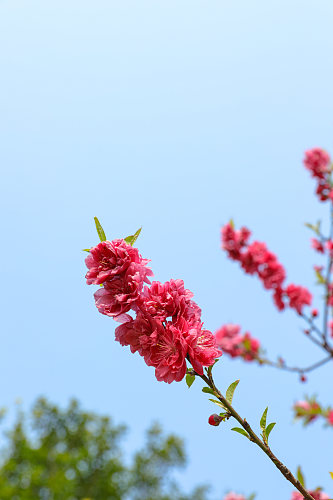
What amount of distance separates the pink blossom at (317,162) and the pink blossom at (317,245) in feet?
3.38

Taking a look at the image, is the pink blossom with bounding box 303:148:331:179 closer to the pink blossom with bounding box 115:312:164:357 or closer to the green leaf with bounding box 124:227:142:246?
the green leaf with bounding box 124:227:142:246

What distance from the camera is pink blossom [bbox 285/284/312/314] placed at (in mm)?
6969

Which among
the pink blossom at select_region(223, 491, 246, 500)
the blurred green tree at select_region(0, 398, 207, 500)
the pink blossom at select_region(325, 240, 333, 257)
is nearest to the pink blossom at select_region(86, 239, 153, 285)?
the pink blossom at select_region(325, 240, 333, 257)

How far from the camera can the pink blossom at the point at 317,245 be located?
7.04m

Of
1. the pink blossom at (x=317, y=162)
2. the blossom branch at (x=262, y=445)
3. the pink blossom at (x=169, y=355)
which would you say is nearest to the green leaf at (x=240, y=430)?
the blossom branch at (x=262, y=445)

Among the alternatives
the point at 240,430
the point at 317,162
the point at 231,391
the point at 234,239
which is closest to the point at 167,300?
the point at 231,391

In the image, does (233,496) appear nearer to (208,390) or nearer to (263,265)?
(263,265)

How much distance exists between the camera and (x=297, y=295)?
7.08 meters

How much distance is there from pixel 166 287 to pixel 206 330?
220 millimetres

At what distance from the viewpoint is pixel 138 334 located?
1667 mm

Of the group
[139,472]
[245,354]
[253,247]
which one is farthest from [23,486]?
[253,247]

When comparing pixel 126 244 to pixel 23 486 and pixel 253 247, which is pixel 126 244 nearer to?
pixel 253 247

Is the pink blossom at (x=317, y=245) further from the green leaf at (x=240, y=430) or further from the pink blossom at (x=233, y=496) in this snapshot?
the green leaf at (x=240, y=430)

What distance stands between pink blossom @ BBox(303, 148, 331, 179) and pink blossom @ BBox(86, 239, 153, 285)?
6.07 metres
